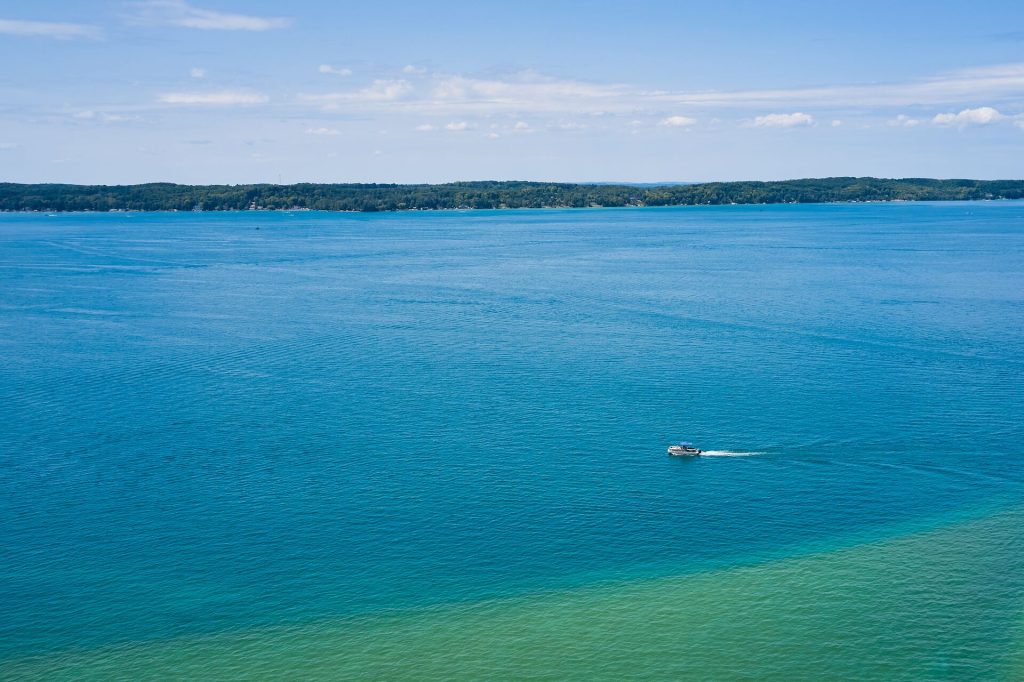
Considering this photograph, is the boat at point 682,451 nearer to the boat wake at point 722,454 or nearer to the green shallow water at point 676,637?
the boat wake at point 722,454

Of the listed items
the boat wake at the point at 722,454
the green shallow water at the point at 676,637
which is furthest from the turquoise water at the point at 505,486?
the boat wake at the point at 722,454

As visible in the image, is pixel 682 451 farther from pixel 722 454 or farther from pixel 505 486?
pixel 505 486

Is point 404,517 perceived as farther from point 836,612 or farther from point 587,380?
point 587,380

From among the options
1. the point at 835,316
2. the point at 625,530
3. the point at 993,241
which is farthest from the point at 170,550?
the point at 993,241

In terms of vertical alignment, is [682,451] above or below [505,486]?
above

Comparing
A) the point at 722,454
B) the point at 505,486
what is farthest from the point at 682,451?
the point at 505,486

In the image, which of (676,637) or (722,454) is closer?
(676,637)
